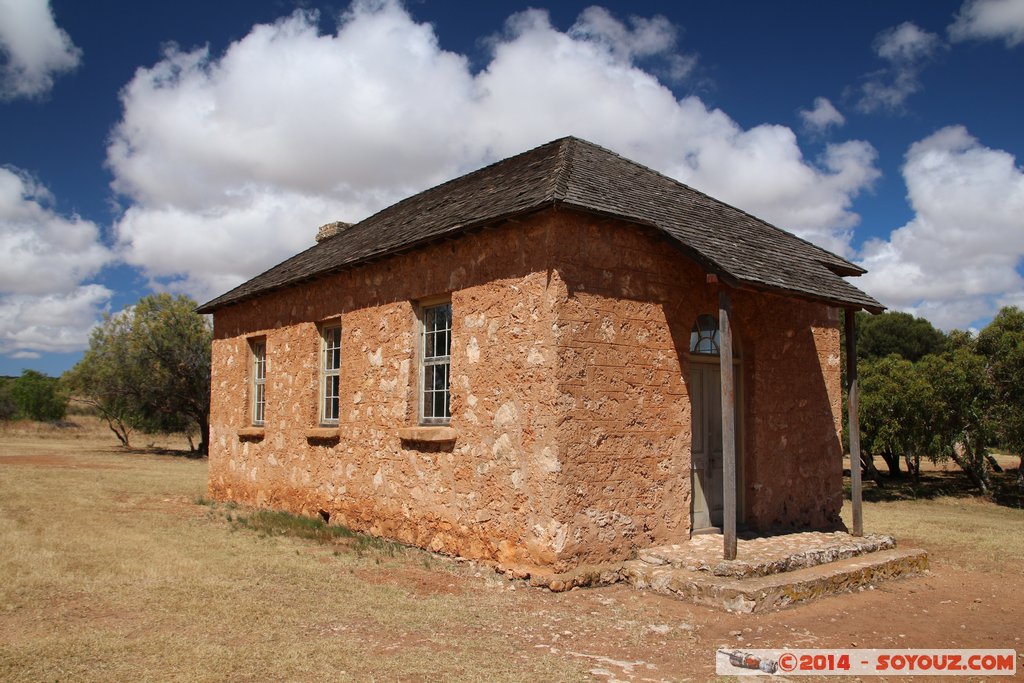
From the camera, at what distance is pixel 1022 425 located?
15734mm

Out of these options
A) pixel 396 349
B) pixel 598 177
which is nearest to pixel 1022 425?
pixel 598 177

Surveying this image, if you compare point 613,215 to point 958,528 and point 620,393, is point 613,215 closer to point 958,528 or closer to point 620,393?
point 620,393

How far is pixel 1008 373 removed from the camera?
54.1 ft

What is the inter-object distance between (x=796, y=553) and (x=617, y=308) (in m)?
3.23

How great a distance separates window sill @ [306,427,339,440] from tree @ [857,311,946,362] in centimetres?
2904

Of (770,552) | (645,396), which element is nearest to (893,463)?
(770,552)

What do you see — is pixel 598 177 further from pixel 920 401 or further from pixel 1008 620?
pixel 920 401

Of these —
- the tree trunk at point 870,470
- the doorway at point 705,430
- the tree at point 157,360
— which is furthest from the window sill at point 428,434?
the tree at point 157,360

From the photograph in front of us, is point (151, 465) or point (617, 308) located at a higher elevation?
point (617, 308)

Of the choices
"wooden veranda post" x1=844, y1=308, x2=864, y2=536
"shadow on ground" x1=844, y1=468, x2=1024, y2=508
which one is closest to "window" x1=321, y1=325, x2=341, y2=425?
"wooden veranda post" x1=844, y1=308, x2=864, y2=536

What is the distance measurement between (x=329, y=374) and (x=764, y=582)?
7475mm

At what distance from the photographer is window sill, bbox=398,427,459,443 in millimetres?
8844

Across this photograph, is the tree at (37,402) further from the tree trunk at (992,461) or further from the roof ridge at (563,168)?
the tree trunk at (992,461)

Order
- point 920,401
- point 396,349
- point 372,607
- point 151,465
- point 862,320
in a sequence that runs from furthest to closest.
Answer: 1. point 862,320
2. point 151,465
3. point 920,401
4. point 396,349
5. point 372,607
